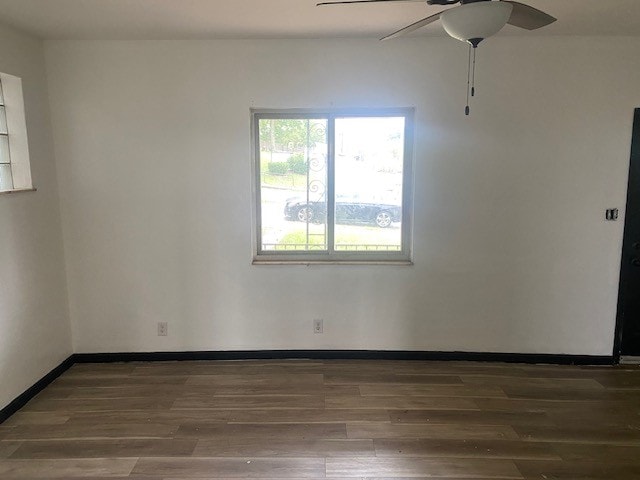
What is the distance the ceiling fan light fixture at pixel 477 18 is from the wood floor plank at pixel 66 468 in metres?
2.60

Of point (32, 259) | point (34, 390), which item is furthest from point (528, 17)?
point (34, 390)

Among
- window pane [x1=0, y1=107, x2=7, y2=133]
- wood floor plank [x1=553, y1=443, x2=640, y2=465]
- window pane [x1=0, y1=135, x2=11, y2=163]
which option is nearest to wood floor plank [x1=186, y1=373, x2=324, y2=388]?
wood floor plank [x1=553, y1=443, x2=640, y2=465]

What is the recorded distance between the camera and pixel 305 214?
10.9 ft

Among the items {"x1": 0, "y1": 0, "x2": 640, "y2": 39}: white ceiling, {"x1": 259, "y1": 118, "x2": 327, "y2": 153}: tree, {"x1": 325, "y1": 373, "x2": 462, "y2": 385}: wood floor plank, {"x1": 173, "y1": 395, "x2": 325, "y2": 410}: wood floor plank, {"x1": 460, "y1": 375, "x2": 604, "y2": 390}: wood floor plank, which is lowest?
{"x1": 173, "y1": 395, "x2": 325, "y2": 410}: wood floor plank

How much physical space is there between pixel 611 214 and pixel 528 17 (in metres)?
2.11

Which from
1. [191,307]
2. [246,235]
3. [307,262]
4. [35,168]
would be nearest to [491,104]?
[307,262]

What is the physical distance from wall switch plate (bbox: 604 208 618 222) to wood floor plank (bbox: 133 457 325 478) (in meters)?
2.73

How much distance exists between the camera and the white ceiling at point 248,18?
2.36m

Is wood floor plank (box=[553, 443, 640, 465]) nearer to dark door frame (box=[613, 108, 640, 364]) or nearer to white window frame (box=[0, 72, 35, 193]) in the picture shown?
dark door frame (box=[613, 108, 640, 364])

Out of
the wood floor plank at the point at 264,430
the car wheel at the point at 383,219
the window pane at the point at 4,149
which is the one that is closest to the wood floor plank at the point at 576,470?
the wood floor plank at the point at 264,430

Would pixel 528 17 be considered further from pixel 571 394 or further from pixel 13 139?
pixel 13 139

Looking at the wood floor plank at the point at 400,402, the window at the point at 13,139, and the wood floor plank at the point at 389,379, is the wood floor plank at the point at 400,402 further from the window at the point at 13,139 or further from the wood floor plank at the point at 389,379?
the window at the point at 13,139

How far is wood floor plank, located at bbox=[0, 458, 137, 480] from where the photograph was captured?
2158 millimetres

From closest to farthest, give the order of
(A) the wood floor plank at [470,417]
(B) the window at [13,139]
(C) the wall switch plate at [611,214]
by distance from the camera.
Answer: (A) the wood floor plank at [470,417] < (B) the window at [13,139] < (C) the wall switch plate at [611,214]
